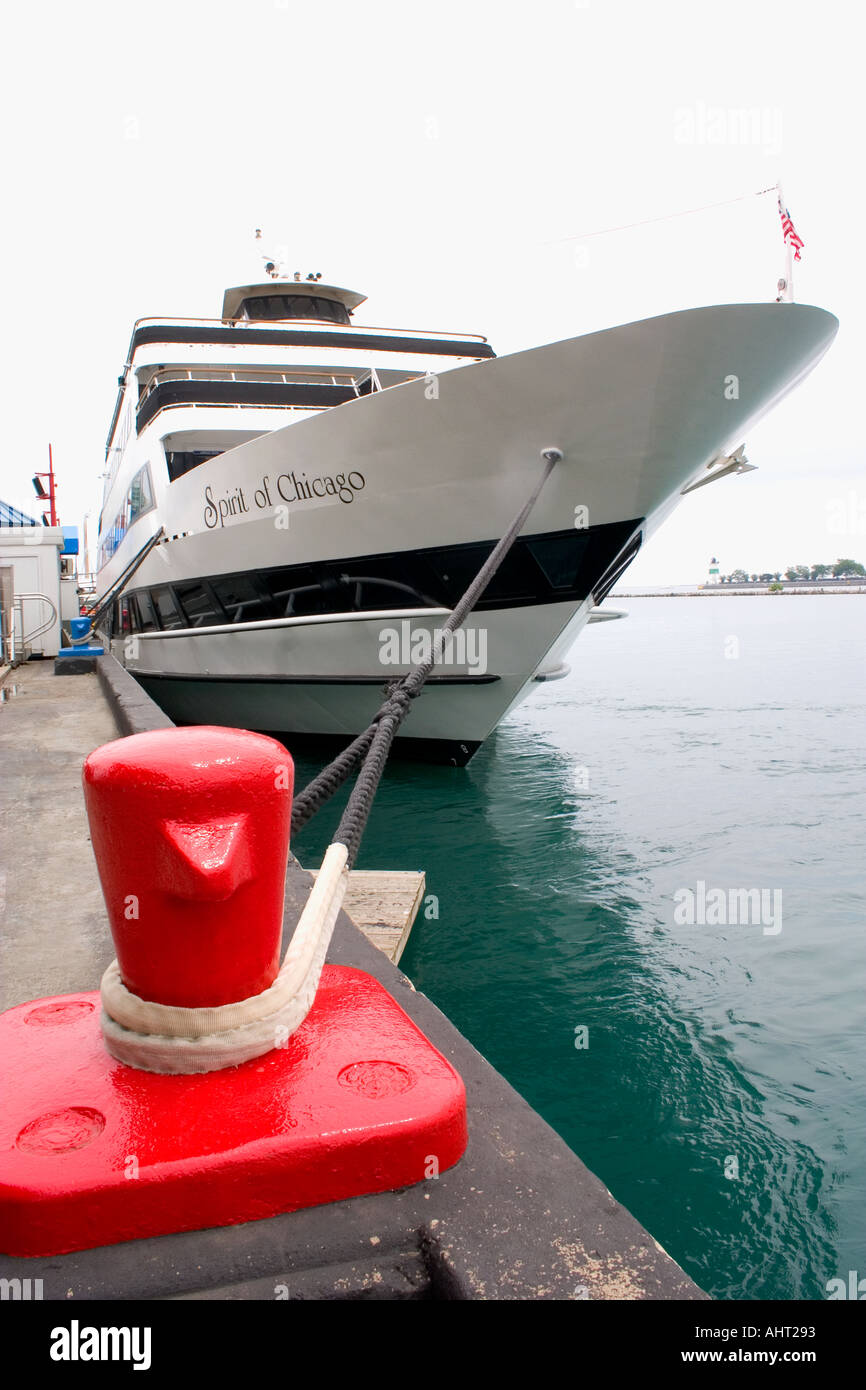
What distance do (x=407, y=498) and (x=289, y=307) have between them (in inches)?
336

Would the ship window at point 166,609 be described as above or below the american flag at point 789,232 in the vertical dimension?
below

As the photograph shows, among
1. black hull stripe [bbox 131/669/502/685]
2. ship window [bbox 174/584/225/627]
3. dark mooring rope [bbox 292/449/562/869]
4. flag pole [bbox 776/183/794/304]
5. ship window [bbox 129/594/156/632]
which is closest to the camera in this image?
dark mooring rope [bbox 292/449/562/869]

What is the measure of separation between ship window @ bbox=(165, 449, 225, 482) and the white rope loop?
31.6 feet

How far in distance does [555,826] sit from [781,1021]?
3.98m

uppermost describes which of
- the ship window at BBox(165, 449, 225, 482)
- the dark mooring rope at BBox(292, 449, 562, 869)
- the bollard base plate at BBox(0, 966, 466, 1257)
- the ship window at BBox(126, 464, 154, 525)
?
the ship window at BBox(165, 449, 225, 482)

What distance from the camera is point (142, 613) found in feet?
38.6

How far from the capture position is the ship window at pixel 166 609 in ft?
34.4

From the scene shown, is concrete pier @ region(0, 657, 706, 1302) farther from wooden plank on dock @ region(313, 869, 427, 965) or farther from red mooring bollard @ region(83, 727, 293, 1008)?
wooden plank on dock @ region(313, 869, 427, 965)

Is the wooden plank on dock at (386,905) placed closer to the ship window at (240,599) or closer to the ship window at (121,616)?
the ship window at (240,599)

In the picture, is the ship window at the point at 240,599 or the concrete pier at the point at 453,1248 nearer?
the concrete pier at the point at 453,1248

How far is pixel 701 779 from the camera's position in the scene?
10.5 meters

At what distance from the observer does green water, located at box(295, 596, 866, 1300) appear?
331 centimetres

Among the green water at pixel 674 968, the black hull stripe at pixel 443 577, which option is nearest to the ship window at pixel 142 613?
the black hull stripe at pixel 443 577

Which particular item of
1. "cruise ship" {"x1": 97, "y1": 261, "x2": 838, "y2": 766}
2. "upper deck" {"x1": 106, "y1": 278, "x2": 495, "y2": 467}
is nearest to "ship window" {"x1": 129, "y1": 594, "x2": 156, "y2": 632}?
"cruise ship" {"x1": 97, "y1": 261, "x2": 838, "y2": 766}
